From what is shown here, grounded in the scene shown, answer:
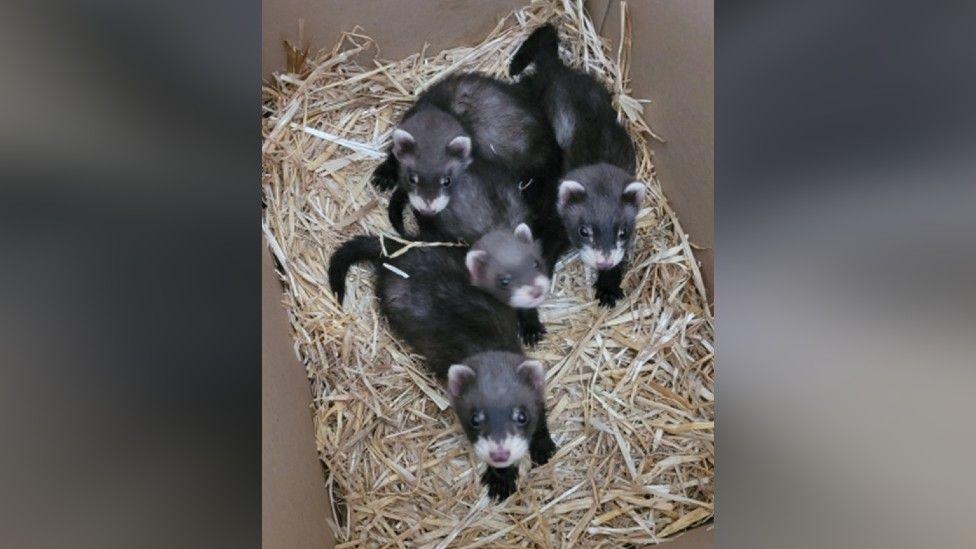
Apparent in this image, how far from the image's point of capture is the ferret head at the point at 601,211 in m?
2.90

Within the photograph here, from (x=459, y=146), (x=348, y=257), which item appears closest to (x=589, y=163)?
(x=459, y=146)

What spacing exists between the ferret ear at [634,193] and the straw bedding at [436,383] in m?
0.19

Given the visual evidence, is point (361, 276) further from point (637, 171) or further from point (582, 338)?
point (637, 171)

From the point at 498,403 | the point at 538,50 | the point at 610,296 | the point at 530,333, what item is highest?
the point at 538,50

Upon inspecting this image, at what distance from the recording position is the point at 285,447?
2.24 meters

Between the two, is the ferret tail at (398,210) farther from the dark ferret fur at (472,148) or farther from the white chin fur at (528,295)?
the white chin fur at (528,295)

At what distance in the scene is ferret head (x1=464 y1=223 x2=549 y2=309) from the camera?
114 inches

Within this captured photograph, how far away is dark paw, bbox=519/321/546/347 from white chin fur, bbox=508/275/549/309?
86 millimetres

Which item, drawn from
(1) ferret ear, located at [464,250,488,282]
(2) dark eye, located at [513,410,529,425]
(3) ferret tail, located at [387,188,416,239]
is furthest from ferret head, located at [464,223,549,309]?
(2) dark eye, located at [513,410,529,425]

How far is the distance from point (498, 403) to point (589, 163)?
1.08 m

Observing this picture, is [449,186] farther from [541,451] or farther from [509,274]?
Result: [541,451]
